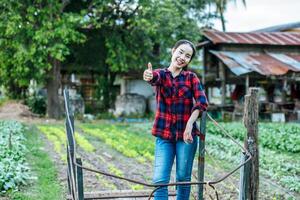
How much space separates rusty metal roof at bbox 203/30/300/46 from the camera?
23453 millimetres

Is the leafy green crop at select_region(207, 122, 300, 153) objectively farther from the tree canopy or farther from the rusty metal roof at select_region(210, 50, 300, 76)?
the tree canopy

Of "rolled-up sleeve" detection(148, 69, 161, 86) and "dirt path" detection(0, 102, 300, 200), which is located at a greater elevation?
"rolled-up sleeve" detection(148, 69, 161, 86)

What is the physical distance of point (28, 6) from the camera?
1842cm

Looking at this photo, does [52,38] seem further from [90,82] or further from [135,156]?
[90,82]

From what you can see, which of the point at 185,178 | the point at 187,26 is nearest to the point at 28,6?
the point at 187,26

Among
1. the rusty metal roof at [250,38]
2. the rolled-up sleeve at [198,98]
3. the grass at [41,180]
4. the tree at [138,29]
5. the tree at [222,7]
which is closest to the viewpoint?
the rolled-up sleeve at [198,98]

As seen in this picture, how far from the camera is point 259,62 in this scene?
21953 mm

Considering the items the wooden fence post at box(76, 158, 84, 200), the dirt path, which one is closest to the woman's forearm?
the wooden fence post at box(76, 158, 84, 200)

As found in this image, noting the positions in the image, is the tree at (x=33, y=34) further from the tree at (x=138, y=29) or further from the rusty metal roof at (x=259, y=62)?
the rusty metal roof at (x=259, y=62)

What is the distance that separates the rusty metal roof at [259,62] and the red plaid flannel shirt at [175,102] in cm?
1579

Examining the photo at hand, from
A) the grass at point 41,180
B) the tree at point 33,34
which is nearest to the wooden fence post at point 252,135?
the grass at point 41,180

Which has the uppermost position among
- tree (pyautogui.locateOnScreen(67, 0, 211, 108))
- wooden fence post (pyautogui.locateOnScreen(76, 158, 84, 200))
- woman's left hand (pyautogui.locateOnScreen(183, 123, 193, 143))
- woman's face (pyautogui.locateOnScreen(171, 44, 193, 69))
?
tree (pyautogui.locateOnScreen(67, 0, 211, 108))

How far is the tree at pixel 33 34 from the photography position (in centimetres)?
1770

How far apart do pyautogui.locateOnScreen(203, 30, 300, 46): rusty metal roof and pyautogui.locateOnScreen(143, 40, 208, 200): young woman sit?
18.7m
